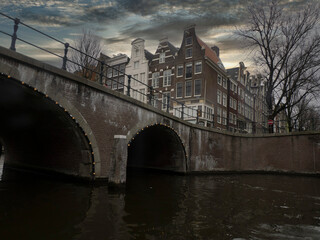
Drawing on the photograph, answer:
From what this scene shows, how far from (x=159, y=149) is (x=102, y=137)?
288 inches

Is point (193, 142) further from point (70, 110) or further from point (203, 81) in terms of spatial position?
point (203, 81)

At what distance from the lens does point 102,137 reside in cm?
909

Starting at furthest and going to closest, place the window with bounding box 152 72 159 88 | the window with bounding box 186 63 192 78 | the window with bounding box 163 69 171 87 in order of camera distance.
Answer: the window with bounding box 152 72 159 88 → the window with bounding box 163 69 171 87 → the window with bounding box 186 63 192 78

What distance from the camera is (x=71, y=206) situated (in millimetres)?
5691

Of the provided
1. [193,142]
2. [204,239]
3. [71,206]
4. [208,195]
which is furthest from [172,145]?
[204,239]

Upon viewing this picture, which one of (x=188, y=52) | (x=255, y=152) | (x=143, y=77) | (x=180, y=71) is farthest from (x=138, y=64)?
(x=255, y=152)

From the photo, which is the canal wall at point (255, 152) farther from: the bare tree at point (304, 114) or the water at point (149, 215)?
the water at point (149, 215)

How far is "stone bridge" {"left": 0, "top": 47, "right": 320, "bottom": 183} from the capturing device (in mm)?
7637

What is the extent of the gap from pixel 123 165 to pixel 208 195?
3013mm

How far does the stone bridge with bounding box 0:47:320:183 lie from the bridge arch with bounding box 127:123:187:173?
2.4 inches

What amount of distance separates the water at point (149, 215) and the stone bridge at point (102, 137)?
6.09 feet

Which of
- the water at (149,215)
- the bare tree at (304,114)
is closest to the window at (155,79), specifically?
the bare tree at (304,114)

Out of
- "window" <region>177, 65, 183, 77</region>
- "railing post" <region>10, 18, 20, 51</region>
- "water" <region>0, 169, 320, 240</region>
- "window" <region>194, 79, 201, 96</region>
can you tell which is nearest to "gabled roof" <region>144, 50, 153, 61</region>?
"window" <region>177, 65, 183, 77</region>

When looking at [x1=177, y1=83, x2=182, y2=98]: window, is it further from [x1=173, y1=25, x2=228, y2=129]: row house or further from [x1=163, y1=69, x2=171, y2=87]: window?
[x1=163, y1=69, x2=171, y2=87]: window
